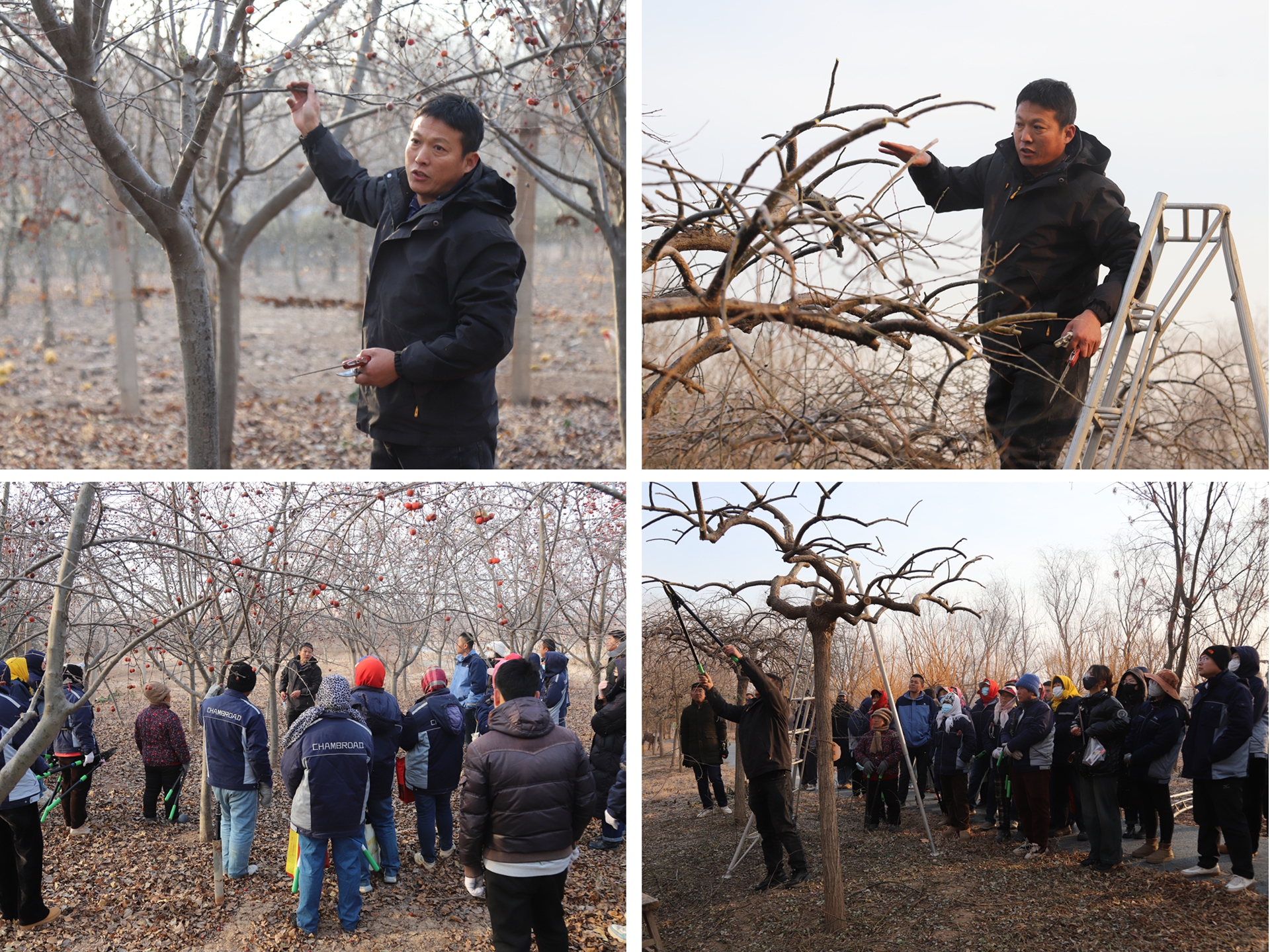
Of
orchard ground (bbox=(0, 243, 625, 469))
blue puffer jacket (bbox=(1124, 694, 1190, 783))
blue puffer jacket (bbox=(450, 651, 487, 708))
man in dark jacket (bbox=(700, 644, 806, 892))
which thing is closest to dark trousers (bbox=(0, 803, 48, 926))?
blue puffer jacket (bbox=(450, 651, 487, 708))

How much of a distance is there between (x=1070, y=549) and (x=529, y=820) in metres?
2.46

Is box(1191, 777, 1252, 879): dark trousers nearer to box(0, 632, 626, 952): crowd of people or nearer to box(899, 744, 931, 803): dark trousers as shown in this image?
box(899, 744, 931, 803): dark trousers

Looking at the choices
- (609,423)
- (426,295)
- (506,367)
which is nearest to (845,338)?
(426,295)

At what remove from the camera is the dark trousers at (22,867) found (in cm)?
336

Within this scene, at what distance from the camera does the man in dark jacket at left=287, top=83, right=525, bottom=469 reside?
267cm

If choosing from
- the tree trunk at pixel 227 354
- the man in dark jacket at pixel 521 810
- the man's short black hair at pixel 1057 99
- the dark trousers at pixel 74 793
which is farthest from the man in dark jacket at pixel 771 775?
the tree trunk at pixel 227 354

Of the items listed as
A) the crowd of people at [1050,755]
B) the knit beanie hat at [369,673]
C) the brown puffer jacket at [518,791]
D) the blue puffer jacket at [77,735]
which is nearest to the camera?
the brown puffer jacket at [518,791]

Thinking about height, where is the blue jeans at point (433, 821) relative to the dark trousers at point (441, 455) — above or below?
below

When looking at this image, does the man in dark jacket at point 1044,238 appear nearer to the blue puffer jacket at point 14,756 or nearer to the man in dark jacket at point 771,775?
the man in dark jacket at point 771,775

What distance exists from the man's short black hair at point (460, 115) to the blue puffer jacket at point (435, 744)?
8.60 ft

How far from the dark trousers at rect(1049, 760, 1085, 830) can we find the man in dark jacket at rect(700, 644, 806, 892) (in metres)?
1.64

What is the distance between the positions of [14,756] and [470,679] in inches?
78.7

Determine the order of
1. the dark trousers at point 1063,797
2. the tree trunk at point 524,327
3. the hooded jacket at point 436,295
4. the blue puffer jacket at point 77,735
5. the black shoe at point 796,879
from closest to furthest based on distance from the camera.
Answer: the hooded jacket at point 436,295 → the black shoe at point 796,879 → the dark trousers at point 1063,797 → the blue puffer jacket at point 77,735 → the tree trunk at point 524,327

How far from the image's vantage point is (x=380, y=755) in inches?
152
